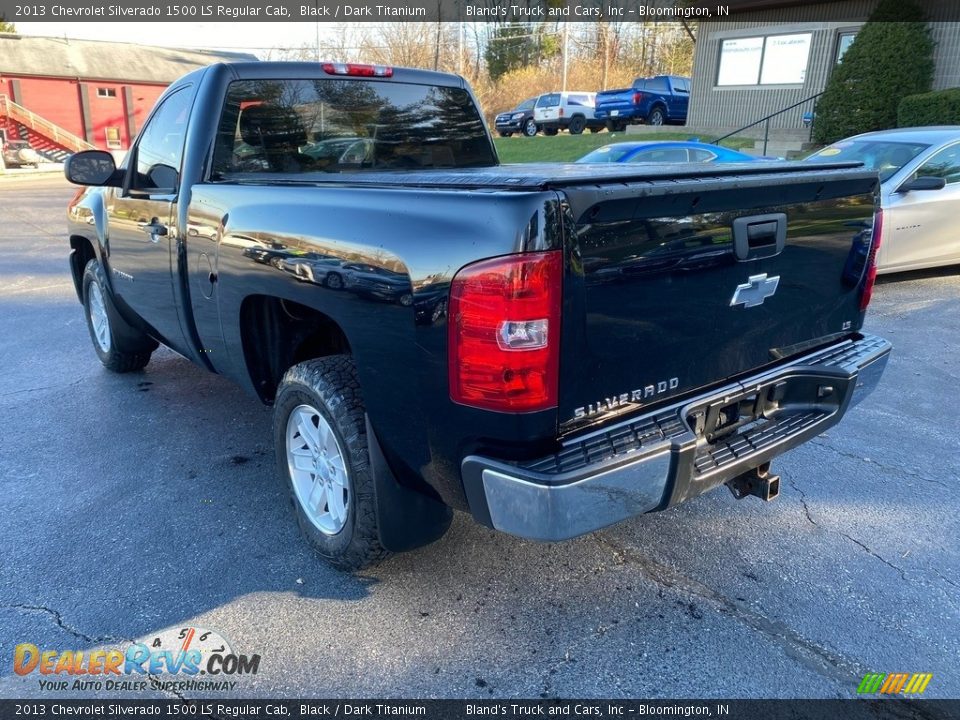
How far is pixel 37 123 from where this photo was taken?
3856 cm

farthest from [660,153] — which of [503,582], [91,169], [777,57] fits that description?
[777,57]

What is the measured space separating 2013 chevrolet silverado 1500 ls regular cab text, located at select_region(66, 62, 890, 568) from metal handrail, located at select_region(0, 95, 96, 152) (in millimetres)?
40403

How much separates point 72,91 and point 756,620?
49326 mm

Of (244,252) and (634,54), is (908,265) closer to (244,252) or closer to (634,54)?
(244,252)

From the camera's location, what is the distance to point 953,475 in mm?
3871

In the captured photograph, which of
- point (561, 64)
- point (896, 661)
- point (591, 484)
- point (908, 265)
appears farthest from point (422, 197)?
point (561, 64)

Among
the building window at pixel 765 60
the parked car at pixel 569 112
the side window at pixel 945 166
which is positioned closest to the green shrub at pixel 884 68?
the building window at pixel 765 60

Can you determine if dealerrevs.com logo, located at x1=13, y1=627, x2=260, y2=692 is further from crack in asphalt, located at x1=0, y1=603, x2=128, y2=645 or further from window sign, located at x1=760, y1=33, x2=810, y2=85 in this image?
window sign, located at x1=760, y1=33, x2=810, y2=85

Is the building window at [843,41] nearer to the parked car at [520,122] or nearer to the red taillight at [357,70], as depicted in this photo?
the parked car at [520,122]

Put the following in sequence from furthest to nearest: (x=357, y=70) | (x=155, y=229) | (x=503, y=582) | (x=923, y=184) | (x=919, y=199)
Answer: (x=919, y=199) → (x=923, y=184) → (x=357, y=70) → (x=155, y=229) → (x=503, y=582)

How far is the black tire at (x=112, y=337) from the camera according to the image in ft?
16.6

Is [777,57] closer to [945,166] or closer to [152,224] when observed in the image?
[945,166]

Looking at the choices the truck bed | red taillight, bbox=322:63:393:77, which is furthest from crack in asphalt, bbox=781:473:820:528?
red taillight, bbox=322:63:393:77

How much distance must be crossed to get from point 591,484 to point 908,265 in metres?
7.08
